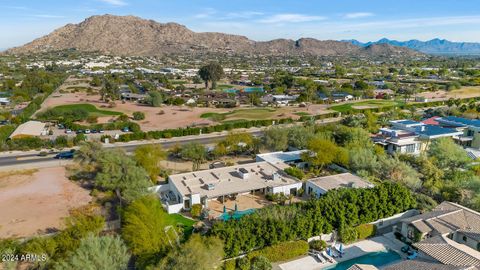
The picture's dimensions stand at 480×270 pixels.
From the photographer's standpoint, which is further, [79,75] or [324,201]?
[79,75]

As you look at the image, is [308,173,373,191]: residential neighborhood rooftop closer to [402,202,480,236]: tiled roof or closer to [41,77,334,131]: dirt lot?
[402,202,480,236]: tiled roof

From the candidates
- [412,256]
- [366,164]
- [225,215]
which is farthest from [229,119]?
[412,256]

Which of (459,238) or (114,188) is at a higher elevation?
(114,188)

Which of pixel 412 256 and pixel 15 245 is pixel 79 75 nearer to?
pixel 15 245

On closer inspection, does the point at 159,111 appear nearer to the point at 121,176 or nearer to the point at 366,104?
the point at 121,176

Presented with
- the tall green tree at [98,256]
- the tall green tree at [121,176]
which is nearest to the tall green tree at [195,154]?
the tall green tree at [121,176]

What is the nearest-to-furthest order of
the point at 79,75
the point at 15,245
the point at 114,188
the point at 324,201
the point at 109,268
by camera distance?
1. the point at 109,268
2. the point at 15,245
3. the point at 324,201
4. the point at 114,188
5. the point at 79,75
